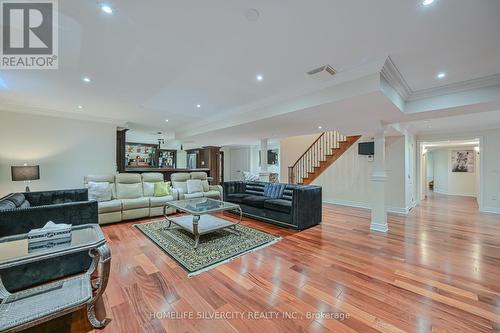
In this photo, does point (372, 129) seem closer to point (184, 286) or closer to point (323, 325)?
point (323, 325)

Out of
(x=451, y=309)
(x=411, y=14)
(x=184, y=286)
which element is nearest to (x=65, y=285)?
(x=184, y=286)

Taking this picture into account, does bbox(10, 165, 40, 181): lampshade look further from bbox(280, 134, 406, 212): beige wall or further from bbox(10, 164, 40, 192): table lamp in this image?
bbox(280, 134, 406, 212): beige wall

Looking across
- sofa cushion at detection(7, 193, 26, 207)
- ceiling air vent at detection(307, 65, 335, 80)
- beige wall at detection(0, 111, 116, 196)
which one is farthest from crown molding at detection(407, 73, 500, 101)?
beige wall at detection(0, 111, 116, 196)

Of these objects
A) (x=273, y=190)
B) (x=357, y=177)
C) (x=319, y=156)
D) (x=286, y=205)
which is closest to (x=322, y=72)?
(x=286, y=205)

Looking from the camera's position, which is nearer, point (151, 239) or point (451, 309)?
point (451, 309)

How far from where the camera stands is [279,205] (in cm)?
422

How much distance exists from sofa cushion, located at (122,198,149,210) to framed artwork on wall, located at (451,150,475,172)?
1192 centimetres

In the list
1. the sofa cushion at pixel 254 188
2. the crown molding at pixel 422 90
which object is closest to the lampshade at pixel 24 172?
the sofa cushion at pixel 254 188

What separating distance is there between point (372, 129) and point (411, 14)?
2871mm

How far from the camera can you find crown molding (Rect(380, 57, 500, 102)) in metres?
2.62

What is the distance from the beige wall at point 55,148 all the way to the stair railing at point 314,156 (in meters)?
6.17

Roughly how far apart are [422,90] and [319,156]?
4.42 m

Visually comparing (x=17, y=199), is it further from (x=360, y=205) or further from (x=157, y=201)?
(x=360, y=205)

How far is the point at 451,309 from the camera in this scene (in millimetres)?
1784
